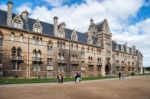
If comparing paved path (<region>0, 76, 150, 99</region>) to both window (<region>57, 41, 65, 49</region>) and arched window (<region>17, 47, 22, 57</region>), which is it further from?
window (<region>57, 41, 65, 49</region>)

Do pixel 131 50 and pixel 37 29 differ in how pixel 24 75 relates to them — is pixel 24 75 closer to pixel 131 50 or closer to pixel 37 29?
pixel 37 29

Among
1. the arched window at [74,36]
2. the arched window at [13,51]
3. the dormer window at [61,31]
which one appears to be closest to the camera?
the arched window at [13,51]

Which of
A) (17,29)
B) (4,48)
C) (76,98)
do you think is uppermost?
(17,29)

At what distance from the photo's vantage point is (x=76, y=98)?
1723cm

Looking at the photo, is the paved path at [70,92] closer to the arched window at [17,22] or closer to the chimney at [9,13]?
the chimney at [9,13]

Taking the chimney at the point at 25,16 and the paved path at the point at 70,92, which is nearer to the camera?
the paved path at the point at 70,92

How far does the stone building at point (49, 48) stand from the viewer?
143 feet

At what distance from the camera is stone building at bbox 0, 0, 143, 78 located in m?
43.7

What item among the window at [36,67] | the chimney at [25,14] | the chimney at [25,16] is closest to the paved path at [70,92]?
the window at [36,67]

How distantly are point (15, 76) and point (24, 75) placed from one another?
7.65 feet

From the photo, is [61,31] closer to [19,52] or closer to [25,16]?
[25,16]

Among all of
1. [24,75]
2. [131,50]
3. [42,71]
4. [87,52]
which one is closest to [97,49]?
[87,52]

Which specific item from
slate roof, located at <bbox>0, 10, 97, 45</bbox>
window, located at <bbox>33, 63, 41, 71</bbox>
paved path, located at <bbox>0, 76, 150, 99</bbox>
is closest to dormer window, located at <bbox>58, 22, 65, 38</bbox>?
slate roof, located at <bbox>0, 10, 97, 45</bbox>

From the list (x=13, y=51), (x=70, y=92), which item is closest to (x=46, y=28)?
(x=13, y=51)
